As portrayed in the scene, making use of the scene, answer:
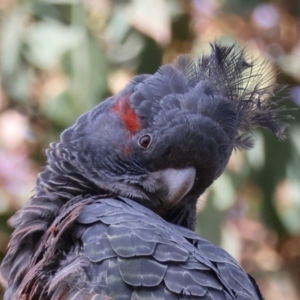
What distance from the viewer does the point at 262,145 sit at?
2797 millimetres

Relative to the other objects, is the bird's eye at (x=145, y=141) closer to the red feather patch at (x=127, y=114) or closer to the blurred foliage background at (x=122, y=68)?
the red feather patch at (x=127, y=114)

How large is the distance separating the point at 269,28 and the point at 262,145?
572mm

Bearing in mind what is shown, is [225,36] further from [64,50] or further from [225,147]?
[225,147]

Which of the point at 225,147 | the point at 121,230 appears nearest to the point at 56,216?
the point at 121,230

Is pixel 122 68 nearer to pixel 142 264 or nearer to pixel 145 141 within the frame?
pixel 145 141

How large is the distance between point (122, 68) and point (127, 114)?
1.20 meters

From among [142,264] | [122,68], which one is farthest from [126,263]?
[122,68]

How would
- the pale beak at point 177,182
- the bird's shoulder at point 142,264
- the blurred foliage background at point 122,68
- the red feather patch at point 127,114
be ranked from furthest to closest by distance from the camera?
the blurred foliage background at point 122,68 → the red feather patch at point 127,114 → the pale beak at point 177,182 → the bird's shoulder at point 142,264

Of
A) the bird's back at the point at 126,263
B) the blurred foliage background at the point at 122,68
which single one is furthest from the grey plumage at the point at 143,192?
the blurred foliage background at the point at 122,68

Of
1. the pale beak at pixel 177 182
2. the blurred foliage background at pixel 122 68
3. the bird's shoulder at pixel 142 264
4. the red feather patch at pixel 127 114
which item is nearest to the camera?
the bird's shoulder at pixel 142 264

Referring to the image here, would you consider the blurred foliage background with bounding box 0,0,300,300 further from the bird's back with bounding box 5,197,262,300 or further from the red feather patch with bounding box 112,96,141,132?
the bird's back with bounding box 5,197,262,300

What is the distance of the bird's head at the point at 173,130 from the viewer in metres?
1.62

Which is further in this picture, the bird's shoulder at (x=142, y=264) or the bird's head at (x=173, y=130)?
the bird's head at (x=173, y=130)

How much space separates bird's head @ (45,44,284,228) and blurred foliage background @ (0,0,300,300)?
2.53 feet
